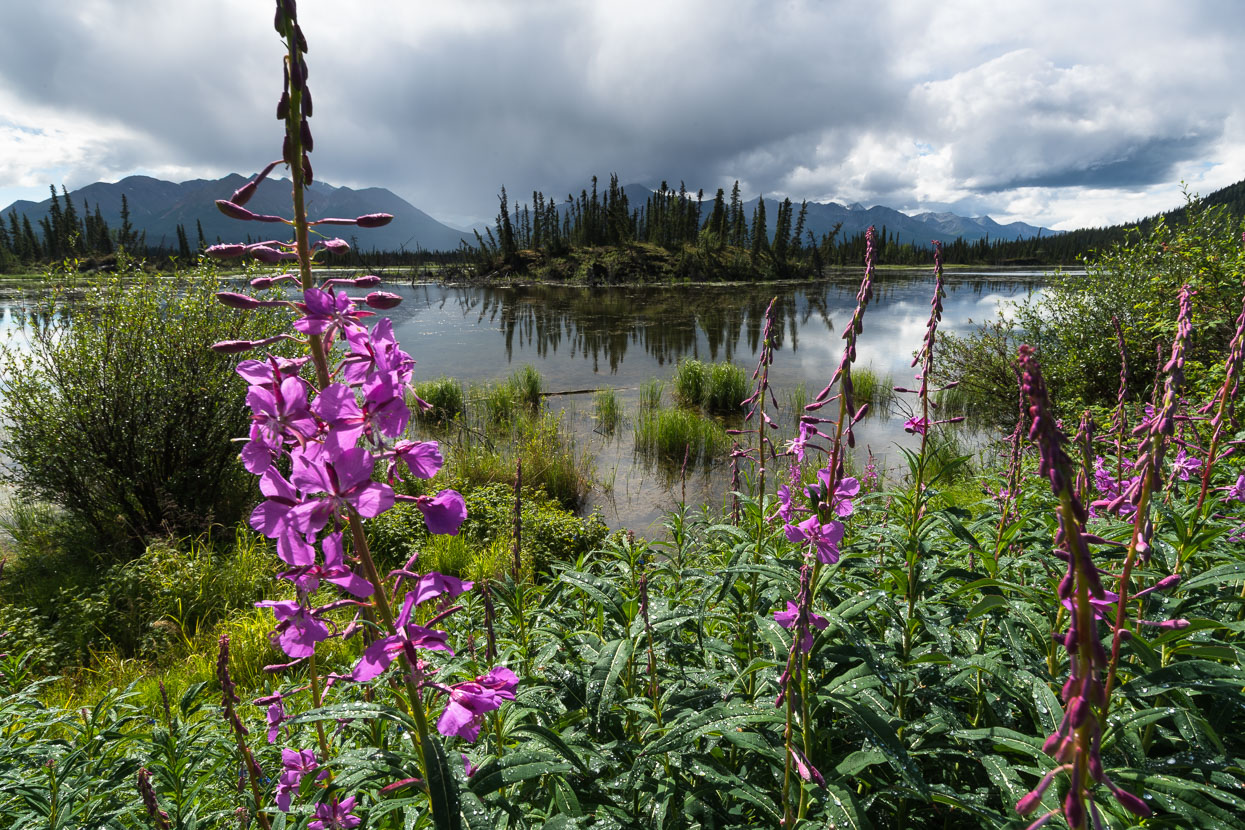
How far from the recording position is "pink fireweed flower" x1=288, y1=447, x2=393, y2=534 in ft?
3.63

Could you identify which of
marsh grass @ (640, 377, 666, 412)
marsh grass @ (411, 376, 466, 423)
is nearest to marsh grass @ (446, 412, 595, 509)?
marsh grass @ (411, 376, 466, 423)

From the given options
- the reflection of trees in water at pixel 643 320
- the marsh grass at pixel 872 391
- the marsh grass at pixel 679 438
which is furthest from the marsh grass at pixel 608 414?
the marsh grass at pixel 872 391

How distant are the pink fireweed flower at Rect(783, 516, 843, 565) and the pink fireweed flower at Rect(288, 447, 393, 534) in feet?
3.57

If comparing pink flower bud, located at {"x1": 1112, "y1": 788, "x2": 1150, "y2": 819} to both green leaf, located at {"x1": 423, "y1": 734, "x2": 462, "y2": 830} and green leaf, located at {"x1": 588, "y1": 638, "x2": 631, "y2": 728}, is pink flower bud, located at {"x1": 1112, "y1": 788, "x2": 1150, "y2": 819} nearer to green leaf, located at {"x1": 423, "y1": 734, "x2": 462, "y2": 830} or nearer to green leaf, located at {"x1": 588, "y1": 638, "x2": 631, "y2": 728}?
green leaf, located at {"x1": 423, "y1": 734, "x2": 462, "y2": 830}

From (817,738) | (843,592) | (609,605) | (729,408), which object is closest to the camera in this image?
(817,738)

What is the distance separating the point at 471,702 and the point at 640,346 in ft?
67.1

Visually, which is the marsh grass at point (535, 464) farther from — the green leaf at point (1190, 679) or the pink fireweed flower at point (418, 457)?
the green leaf at point (1190, 679)

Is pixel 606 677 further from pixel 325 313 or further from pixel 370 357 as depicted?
pixel 325 313

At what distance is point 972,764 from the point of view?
78.4 inches

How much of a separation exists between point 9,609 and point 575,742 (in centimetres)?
669

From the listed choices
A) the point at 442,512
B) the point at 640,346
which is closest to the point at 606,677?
the point at 442,512

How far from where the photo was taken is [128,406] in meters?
6.55

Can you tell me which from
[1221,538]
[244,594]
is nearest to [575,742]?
[1221,538]

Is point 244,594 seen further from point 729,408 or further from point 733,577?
point 729,408
